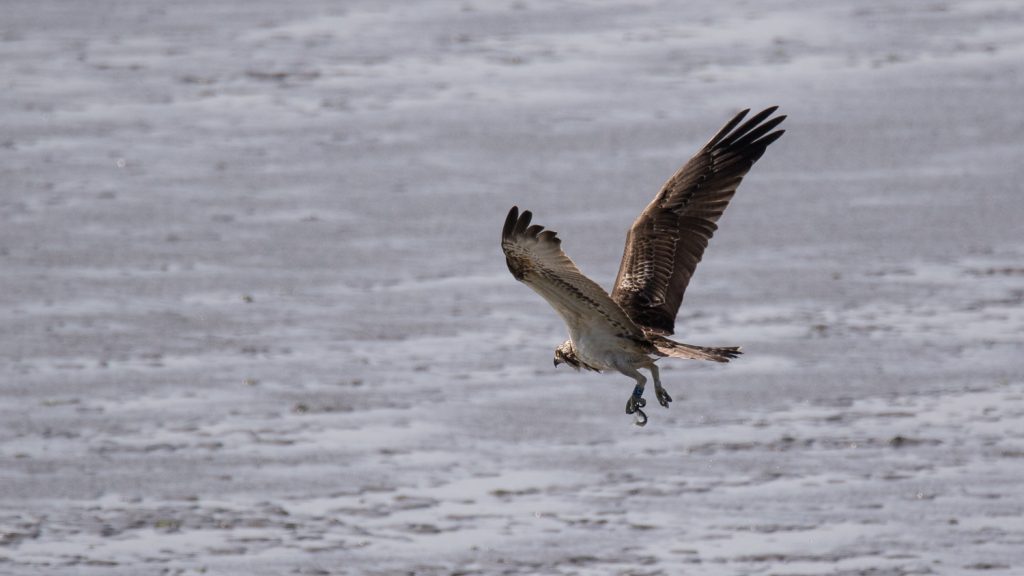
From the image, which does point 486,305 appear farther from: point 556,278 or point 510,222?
point 510,222

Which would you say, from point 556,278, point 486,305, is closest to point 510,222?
point 556,278

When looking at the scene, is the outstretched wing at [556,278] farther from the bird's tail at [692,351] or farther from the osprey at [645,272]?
the bird's tail at [692,351]

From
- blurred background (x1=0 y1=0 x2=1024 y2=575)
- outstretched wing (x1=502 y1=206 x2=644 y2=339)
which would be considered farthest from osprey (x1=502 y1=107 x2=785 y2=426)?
blurred background (x1=0 y1=0 x2=1024 y2=575)

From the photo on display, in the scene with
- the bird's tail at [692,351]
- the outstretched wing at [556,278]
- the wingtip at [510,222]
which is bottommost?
the bird's tail at [692,351]

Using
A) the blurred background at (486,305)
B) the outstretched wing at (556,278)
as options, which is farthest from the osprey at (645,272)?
the blurred background at (486,305)

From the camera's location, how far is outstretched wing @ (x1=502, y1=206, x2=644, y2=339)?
7707 mm

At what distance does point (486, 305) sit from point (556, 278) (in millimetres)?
8768

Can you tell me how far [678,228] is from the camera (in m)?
9.65

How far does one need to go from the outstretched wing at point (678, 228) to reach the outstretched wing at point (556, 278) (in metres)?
0.59

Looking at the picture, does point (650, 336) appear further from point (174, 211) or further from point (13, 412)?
point (174, 211)

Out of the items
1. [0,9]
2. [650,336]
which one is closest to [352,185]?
[0,9]

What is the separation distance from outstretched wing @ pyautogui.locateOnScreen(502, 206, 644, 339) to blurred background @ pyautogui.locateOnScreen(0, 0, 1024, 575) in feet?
17.4

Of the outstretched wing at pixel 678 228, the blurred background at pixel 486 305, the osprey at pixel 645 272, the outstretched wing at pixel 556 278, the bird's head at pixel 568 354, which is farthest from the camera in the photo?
the blurred background at pixel 486 305

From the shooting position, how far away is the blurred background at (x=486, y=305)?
1423 centimetres
